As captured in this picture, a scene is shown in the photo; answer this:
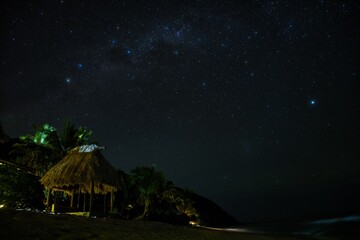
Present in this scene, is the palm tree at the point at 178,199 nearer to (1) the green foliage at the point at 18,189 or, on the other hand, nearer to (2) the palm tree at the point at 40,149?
(2) the palm tree at the point at 40,149

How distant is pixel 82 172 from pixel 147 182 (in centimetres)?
1418

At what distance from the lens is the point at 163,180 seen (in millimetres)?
28328

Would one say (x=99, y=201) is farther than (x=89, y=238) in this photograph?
Yes

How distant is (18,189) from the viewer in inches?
721

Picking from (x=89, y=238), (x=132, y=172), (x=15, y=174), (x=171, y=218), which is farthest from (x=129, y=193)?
(x=89, y=238)

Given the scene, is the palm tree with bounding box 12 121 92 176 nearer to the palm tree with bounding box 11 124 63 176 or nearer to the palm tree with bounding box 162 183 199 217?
the palm tree with bounding box 11 124 63 176

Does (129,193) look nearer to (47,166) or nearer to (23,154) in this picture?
(47,166)

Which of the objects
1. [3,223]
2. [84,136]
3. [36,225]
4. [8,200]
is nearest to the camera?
[3,223]

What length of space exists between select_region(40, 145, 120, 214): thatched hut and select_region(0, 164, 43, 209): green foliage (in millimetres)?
5034

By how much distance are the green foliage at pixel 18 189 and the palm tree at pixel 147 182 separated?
29.0 feet

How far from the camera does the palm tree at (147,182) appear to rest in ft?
87.9

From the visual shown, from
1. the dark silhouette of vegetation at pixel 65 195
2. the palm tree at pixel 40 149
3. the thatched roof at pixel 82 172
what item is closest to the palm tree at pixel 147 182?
the dark silhouette of vegetation at pixel 65 195

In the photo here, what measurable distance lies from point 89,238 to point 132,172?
22.1 m

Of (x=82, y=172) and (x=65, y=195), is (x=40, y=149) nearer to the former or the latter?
(x=65, y=195)
